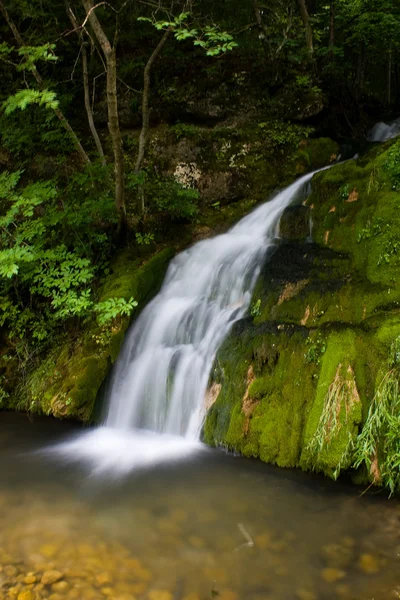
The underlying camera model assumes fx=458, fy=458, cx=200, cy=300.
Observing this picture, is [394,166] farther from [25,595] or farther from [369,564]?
[25,595]

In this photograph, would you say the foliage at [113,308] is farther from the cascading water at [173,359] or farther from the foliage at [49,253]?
the cascading water at [173,359]

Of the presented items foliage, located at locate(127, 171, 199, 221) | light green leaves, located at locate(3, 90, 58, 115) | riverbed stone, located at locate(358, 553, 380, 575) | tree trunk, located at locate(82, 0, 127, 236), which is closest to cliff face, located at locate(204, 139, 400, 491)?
riverbed stone, located at locate(358, 553, 380, 575)

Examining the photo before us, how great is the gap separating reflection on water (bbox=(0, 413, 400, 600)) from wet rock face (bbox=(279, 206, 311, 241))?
329 centimetres

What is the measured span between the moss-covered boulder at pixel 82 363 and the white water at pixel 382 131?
6690mm

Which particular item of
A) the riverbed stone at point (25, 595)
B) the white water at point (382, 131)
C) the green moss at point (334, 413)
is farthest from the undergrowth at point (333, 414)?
the white water at point (382, 131)

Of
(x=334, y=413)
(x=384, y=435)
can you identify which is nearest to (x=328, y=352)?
(x=334, y=413)

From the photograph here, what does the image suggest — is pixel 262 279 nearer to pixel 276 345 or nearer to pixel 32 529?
pixel 276 345

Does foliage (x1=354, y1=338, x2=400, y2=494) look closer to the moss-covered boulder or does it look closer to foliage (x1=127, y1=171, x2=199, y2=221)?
the moss-covered boulder

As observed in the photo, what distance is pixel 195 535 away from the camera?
11.3 feet

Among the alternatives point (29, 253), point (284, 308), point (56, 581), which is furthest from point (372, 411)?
point (29, 253)

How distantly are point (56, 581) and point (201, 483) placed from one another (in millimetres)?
1553

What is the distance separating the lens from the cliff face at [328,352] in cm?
388

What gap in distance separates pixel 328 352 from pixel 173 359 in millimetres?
1939

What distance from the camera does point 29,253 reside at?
555 cm
